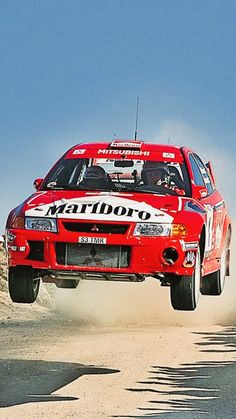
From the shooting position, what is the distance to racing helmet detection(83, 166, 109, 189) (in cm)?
1319

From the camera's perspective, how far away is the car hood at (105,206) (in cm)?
1220

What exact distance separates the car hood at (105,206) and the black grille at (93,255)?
26 centimetres

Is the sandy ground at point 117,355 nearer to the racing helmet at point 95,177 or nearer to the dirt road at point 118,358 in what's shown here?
the dirt road at point 118,358

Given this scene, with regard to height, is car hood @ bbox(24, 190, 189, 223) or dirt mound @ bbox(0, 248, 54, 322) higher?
car hood @ bbox(24, 190, 189, 223)

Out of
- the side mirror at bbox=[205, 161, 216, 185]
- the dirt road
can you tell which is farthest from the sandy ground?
the side mirror at bbox=[205, 161, 216, 185]

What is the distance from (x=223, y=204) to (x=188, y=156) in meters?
1.00

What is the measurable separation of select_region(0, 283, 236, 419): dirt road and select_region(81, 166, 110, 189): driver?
345 inches

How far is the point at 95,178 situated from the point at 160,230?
1.30 m

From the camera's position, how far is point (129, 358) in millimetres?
27281

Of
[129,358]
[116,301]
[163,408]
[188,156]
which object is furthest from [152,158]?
[116,301]

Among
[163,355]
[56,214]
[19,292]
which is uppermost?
[56,214]

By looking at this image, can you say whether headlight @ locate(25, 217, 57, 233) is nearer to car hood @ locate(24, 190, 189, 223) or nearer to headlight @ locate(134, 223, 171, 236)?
car hood @ locate(24, 190, 189, 223)

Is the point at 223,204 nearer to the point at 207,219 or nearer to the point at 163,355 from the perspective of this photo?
the point at 207,219

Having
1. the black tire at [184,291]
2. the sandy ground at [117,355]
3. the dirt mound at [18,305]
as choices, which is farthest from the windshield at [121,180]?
the dirt mound at [18,305]
